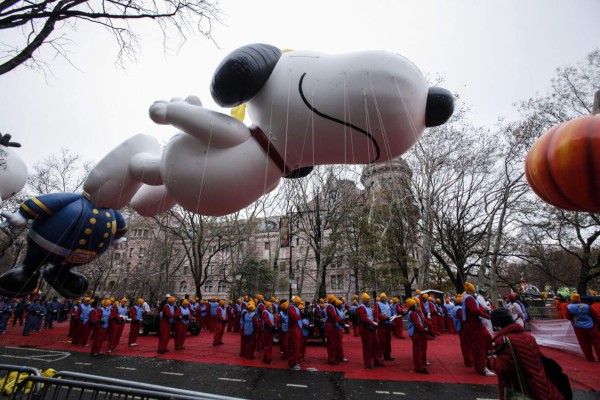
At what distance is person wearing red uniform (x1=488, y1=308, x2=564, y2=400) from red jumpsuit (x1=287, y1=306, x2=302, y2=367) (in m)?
5.68

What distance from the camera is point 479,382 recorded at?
243 inches

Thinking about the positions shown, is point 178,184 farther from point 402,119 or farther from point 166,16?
point 166,16

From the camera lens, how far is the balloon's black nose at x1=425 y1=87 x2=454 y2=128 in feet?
8.91

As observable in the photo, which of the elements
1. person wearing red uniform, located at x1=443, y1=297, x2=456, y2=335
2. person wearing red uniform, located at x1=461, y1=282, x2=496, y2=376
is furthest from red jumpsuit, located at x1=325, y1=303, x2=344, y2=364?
person wearing red uniform, located at x1=443, y1=297, x2=456, y2=335

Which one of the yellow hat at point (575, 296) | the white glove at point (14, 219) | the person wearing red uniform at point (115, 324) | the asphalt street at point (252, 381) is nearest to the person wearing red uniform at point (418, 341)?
the asphalt street at point (252, 381)

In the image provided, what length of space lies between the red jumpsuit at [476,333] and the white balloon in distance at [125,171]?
6.79m

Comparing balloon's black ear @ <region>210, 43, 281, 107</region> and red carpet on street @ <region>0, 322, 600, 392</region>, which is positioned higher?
balloon's black ear @ <region>210, 43, 281, 107</region>

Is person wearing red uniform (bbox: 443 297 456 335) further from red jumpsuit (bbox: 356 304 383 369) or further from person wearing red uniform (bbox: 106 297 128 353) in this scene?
person wearing red uniform (bbox: 106 297 128 353)

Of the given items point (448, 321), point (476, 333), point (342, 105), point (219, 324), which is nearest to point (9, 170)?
point (342, 105)

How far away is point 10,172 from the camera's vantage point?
5.46 m

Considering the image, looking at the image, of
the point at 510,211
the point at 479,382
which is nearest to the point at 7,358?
the point at 479,382

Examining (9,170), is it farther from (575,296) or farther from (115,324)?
(575,296)

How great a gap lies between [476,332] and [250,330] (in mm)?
5908

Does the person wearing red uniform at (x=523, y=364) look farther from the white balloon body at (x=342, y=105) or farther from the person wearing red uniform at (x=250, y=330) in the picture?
the person wearing red uniform at (x=250, y=330)
